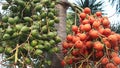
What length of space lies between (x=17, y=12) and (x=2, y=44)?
0.20 meters

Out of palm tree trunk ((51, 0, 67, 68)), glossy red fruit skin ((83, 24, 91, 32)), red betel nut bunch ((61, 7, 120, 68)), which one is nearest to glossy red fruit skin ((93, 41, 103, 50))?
red betel nut bunch ((61, 7, 120, 68))

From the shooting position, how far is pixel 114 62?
1.92 m

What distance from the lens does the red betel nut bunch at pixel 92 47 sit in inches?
74.3

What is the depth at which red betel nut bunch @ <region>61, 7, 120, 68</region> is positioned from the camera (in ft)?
6.19

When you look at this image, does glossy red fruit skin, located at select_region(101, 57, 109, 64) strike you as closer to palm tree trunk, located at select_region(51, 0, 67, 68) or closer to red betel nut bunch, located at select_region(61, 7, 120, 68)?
red betel nut bunch, located at select_region(61, 7, 120, 68)

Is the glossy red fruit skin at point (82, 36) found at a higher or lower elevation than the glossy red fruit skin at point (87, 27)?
Answer: lower

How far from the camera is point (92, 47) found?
193cm

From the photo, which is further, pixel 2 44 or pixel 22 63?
pixel 2 44

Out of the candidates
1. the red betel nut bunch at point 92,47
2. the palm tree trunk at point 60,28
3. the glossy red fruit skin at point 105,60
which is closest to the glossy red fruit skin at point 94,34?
the red betel nut bunch at point 92,47

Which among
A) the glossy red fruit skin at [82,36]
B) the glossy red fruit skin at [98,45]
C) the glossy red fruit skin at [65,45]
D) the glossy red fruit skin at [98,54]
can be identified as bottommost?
the glossy red fruit skin at [98,54]

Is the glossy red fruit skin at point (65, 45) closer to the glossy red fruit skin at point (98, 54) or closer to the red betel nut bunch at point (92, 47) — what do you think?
the red betel nut bunch at point (92, 47)

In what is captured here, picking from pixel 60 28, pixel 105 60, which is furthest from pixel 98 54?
pixel 60 28

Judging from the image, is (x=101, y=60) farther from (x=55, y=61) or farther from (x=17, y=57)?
(x=17, y=57)

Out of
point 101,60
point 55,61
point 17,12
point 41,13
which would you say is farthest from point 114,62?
point 17,12
